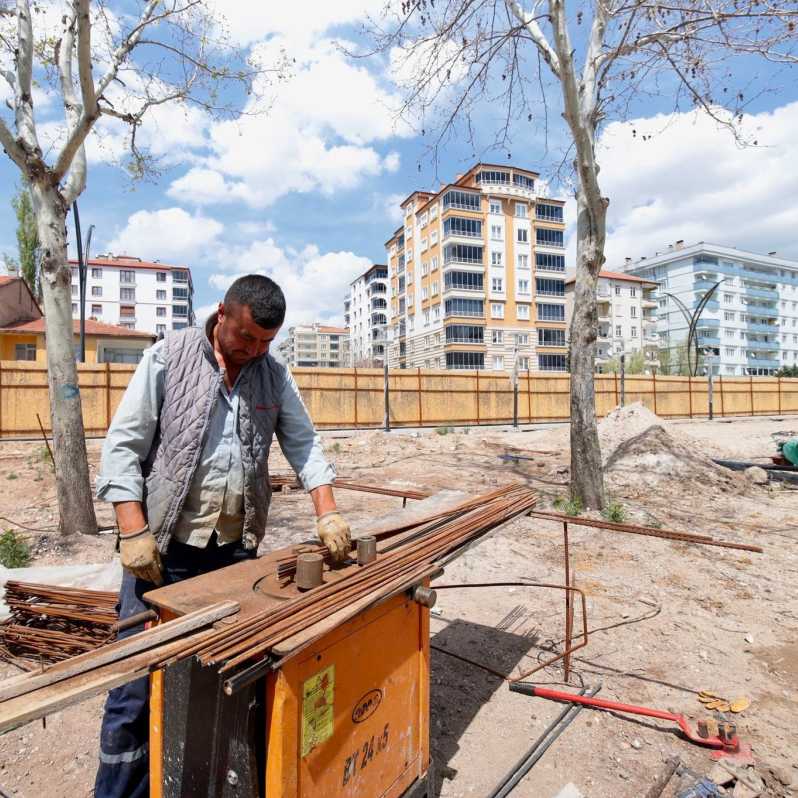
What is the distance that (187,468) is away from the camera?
2141 millimetres

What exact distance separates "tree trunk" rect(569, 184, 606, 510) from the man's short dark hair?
19.1 feet

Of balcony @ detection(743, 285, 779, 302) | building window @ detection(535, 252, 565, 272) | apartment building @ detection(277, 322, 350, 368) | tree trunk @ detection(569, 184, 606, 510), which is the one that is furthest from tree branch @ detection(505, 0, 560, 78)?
apartment building @ detection(277, 322, 350, 368)

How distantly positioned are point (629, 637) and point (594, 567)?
1.48 meters

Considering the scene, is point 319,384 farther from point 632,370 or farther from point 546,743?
point 632,370

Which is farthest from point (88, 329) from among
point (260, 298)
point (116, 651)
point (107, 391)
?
point (116, 651)

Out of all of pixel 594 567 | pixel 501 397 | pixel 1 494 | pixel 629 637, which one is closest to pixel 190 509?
pixel 629 637

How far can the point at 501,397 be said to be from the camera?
23516mm

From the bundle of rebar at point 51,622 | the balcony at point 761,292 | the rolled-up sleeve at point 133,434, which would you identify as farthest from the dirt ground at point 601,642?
the balcony at point 761,292

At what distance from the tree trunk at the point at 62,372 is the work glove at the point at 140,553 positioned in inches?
186

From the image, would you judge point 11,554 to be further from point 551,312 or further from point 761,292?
point 761,292

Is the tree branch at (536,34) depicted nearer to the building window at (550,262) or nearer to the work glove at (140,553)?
the work glove at (140,553)

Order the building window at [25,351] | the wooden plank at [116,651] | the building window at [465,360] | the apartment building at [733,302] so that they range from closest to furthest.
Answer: the wooden plank at [116,651] < the building window at [25,351] < the building window at [465,360] < the apartment building at [733,302]

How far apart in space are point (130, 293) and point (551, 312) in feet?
173

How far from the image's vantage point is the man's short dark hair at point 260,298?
214cm
